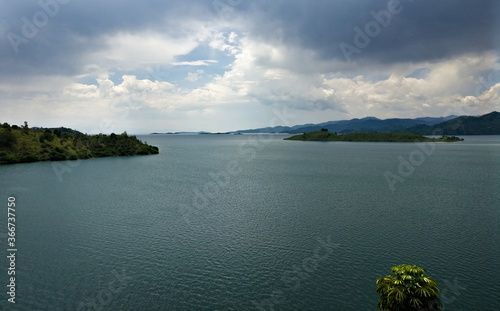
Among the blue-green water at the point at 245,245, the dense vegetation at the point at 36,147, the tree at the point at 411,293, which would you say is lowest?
the blue-green water at the point at 245,245

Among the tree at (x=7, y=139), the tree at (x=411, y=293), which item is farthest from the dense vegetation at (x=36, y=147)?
the tree at (x=411, y=293)

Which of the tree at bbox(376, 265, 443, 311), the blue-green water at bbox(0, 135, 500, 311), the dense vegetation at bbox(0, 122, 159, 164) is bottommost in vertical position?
the blue-green water at bbox(0, 135, 500, 311)

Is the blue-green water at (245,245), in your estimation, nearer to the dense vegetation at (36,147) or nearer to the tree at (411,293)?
the tree at (411,293)

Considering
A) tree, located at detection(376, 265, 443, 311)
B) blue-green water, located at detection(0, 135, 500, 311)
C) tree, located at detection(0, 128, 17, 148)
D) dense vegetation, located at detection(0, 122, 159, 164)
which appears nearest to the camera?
tree, located at detection(376, 265, 443, 311)

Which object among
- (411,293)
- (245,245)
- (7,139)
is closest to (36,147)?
(7,139)

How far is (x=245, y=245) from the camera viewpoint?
4678 cm

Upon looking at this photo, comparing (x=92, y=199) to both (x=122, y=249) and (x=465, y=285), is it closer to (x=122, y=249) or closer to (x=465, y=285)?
(x=122, y=249)

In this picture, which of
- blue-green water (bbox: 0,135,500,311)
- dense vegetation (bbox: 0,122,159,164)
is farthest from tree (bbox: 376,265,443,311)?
dense vegetation (bbox: 0,122,159,164)

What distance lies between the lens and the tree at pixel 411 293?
2439 centimetres

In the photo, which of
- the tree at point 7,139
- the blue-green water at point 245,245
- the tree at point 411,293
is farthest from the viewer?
the tree at point 7,139

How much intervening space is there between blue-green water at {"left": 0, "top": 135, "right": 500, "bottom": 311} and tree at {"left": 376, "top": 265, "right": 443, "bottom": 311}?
6.60 m

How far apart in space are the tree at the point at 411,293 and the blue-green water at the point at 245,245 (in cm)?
660

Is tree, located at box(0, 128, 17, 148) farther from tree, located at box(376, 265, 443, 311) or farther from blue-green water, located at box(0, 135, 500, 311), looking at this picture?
tree, located at box(376, 265, 443, 311)

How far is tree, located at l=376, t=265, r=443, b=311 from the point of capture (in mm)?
24391
